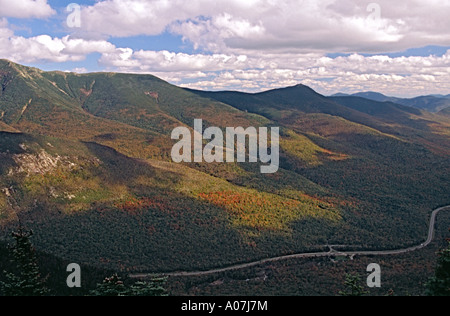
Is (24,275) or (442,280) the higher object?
(442,280)

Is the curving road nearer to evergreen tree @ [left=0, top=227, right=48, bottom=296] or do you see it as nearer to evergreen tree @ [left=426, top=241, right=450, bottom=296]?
evergreen tree @ [left=0, top=227, right=48, bottom=296]

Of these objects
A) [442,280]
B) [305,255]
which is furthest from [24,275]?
[305,255]

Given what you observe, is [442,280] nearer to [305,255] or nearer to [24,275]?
[24,275]

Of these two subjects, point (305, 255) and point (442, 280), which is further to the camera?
point (305, 255)

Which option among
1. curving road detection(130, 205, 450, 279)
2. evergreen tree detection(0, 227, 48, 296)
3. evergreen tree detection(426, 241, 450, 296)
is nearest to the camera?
evergreen tree detection(426, 241, 450, 296)

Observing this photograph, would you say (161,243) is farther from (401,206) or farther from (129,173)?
(401,206)

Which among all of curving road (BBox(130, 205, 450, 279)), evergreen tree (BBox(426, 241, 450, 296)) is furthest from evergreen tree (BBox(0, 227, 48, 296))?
curving road (BBox(130, 205, 450, 279))

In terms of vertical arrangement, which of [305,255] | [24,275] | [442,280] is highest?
[442,280]

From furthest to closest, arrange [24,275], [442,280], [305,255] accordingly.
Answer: [305,255] < [24,275] < [442,280]

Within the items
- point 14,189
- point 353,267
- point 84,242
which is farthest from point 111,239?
point 353,267
